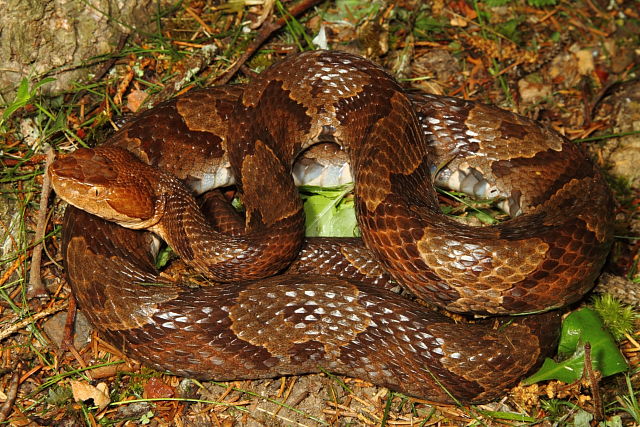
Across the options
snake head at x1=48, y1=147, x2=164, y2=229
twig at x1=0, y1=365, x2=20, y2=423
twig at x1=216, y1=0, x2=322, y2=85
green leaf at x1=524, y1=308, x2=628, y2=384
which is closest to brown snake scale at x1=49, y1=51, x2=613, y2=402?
snake head at x1=48, y1=147, x2=164, y2=229

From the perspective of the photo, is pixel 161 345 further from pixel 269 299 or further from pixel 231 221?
pixel 231 221

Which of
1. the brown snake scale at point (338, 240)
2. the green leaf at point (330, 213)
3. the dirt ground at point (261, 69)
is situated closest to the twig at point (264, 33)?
the dirt ground at point (261, 69)

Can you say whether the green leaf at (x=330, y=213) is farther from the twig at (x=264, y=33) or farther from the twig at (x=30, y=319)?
the twig at (x=30, y=319)

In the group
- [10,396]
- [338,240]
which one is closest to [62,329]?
[10,396]

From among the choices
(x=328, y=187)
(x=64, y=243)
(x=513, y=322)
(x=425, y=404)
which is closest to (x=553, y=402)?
(x=513, y=322)

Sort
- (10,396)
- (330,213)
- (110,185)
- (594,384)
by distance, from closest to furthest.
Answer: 1. (594,384)
2. (10,396)
3. (110,185)
4. (330,213)

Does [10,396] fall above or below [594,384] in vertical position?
below

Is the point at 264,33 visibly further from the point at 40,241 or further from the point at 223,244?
the point at 40,241

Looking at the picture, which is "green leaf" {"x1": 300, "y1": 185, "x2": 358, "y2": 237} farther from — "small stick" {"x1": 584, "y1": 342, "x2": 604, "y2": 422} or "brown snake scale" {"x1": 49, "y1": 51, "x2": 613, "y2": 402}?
"small stick" {"x1": 584, "y1": 342, "x2": 604, "y2": 422}
